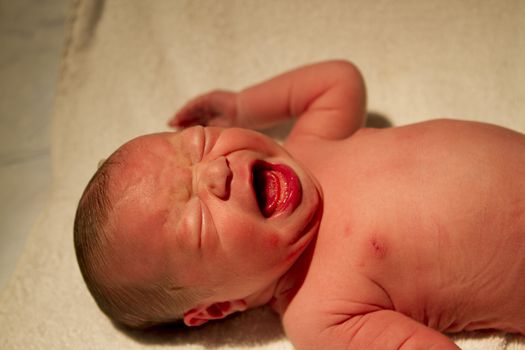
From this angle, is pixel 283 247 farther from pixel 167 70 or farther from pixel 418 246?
pixel 167 70

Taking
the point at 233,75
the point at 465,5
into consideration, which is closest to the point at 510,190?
the point at 465,5

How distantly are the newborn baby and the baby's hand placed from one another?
1.07 feet

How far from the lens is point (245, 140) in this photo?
3.48 ft

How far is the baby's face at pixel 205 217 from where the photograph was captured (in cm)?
94

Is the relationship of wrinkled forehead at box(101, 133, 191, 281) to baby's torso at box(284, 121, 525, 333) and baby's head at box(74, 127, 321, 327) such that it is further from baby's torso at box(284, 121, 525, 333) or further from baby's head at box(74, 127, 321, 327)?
baby's torso at box(284, 121, 525, 333)

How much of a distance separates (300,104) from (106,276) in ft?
2.15

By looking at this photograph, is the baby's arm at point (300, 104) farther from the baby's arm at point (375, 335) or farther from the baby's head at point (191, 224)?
the baby's arm at point (375, 335)

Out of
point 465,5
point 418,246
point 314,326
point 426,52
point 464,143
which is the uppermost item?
point 465,5

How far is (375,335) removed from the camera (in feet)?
3.12

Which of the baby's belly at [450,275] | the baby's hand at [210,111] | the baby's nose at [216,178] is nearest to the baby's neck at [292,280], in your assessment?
the baby's belly at [450,275]

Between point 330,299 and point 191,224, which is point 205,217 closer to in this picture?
point 191,224

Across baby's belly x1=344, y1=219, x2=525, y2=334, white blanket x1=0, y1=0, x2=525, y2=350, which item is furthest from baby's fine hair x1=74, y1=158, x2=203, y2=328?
baby's belly x1=344, y1=219, x2=525, y2=334

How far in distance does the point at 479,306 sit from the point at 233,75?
0.97m

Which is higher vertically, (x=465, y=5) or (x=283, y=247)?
(x=465, y=5)
